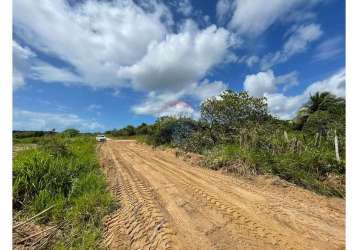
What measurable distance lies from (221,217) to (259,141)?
19.7 feet

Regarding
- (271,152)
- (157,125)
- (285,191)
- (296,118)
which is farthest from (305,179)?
(296,118)

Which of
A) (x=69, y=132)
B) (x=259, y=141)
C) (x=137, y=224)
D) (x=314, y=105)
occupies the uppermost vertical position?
(x=314, y=105)

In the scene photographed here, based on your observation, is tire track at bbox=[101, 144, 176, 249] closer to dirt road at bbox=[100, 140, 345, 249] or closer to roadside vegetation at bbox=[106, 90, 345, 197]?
dirt road at bbox=[100, 140, 345, 249]

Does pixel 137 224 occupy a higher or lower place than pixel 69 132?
lower

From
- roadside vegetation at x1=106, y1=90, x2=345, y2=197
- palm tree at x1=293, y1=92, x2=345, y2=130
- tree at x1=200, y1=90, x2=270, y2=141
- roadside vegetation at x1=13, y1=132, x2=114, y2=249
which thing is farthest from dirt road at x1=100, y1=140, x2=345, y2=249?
palm tree at x1=293, y1=92, x2=345, y2=130

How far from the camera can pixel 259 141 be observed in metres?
8.96

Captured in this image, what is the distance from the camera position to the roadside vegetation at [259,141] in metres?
6.57

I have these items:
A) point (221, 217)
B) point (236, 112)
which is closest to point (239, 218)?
point (221, 217)

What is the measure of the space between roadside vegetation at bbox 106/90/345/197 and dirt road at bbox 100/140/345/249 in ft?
3.74

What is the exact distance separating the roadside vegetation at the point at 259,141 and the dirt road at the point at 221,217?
1.14 m

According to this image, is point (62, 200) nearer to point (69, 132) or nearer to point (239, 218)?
point (239, 218)

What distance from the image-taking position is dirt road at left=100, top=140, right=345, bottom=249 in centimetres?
288

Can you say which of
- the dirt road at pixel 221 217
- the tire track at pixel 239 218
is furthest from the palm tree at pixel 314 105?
the tire track at pixel 239 218

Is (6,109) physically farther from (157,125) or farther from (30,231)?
(157,125)
